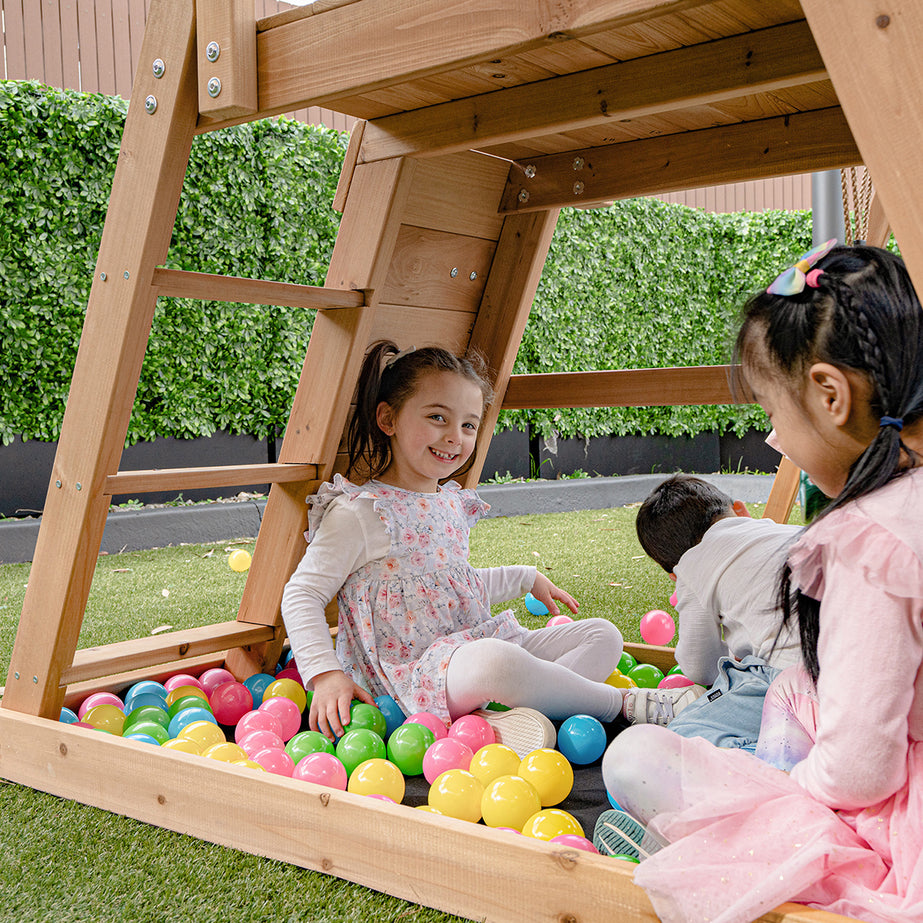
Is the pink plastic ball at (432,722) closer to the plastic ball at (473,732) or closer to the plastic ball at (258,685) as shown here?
the plastic ball at (473,732)

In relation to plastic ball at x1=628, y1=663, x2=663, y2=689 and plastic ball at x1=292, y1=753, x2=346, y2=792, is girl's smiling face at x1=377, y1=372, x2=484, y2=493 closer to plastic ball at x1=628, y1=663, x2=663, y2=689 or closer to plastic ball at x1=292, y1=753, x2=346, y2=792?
plastic ball at x1=628, y1=663, x2=663, y2=689

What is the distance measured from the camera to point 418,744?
201 cm

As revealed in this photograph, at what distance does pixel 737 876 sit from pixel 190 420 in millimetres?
4940

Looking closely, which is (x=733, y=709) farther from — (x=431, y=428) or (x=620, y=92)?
(x=620, y=92)

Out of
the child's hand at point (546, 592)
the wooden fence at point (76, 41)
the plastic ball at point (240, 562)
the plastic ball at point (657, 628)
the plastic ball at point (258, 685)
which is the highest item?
the wooden fence at point (76, 41)

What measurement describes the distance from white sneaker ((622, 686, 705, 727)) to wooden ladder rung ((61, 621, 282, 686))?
960mm

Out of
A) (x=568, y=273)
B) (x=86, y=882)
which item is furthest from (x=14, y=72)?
(x=86, y=882)

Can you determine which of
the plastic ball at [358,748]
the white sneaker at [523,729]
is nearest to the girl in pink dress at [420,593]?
the white sneaker at [523,729]

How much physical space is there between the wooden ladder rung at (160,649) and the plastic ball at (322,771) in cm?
55

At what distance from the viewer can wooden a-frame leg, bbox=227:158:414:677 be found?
2398 millimetres

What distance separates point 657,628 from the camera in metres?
3.12

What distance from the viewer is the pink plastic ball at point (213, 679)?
102 inches

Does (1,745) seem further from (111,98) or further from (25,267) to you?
(111,98)

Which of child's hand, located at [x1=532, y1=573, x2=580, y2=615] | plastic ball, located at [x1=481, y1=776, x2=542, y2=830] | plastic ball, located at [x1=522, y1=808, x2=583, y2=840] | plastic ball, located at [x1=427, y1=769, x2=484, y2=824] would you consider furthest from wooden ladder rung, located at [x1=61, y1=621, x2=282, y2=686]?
plastic ball, located at [x1=522, y1=808, x2=583, y2=840]
